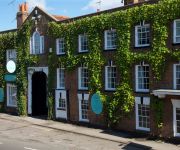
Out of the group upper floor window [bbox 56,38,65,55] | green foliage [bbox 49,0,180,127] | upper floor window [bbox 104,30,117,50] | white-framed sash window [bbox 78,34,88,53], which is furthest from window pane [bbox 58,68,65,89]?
upper floor window [bbox 104,30,117,50]

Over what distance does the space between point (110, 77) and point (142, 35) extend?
407 centimetres

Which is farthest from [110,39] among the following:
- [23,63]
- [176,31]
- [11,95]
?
[11,95]

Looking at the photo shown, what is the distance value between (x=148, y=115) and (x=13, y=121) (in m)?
13.1

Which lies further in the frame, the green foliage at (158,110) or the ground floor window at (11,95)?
the ground floor window at (11,95)

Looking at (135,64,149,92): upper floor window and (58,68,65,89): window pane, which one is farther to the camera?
(58,68,65,89): window pane

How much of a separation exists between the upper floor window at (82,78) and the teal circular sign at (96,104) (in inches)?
54.9

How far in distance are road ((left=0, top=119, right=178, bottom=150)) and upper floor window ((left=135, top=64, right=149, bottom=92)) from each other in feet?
13.5

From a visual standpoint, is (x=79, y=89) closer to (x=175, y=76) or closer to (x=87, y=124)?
(x=87, y=124)

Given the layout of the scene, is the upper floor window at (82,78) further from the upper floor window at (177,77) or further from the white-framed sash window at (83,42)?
the upper floor window at (177,77)

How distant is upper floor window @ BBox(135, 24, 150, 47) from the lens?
24797mm

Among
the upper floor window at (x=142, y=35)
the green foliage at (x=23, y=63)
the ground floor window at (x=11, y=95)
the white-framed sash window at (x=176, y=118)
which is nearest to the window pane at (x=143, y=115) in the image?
the white-framed sash window at (x=176, y=118)

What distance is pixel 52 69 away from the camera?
31.9 metres

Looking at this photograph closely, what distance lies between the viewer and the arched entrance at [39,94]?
116ft

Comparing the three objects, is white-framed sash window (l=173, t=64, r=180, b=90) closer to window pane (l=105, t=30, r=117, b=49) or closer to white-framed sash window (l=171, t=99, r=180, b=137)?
white-framed sash window (l=171, t=99, r=180, b=137)
